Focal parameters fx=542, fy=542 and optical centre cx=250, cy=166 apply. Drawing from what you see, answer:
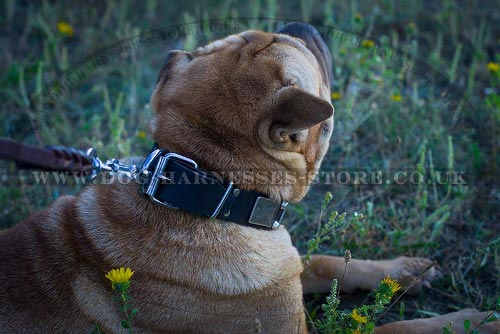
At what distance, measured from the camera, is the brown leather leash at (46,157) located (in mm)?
2084

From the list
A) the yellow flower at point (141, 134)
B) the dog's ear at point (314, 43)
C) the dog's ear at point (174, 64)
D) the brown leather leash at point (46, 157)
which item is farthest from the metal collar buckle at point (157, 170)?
the yellow flower at point (141, 134)

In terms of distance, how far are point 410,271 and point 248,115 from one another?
1625 mm

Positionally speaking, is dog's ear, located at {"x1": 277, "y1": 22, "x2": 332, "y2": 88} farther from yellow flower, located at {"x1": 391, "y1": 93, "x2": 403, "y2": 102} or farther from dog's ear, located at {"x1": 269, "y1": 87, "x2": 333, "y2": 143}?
yellow flower, located at {"x1": 391, "y1": 93, "x2": 403, "y2": 102}

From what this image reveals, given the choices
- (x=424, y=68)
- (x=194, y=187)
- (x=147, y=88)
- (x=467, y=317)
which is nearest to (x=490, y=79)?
(x=424, y=68)

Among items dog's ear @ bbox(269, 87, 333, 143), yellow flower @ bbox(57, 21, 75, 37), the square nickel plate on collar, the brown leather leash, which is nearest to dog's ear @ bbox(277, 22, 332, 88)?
dog's ear @ bbox(269, 87, 333, 143)

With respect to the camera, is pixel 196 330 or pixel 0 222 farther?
pixel 0 222

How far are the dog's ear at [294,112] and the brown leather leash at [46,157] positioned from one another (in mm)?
882

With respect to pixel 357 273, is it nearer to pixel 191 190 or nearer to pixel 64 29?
pixel 191 190

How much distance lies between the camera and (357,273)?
134 inches

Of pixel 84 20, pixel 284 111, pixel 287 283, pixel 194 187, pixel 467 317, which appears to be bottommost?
pixel 467 317

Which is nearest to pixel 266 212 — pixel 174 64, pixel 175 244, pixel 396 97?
pixel 175 244

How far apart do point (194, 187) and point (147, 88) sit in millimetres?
3390

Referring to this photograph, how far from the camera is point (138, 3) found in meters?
6.93

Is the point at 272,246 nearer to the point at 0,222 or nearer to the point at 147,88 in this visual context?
the point at 0,222
